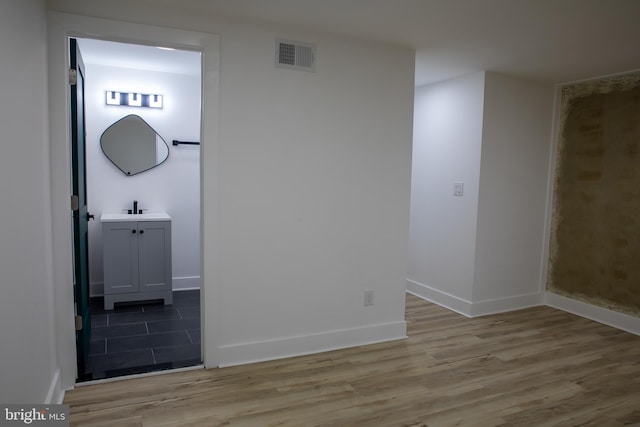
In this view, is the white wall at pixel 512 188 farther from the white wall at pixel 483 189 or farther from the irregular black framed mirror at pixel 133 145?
the irregular black framed mirror at pixel 133 145

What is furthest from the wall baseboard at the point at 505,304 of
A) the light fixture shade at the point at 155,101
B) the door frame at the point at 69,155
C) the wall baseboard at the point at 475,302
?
the light fixture shade at the point at 155,101

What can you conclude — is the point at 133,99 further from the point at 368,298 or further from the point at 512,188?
the point at 512,188

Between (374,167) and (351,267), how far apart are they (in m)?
0.81

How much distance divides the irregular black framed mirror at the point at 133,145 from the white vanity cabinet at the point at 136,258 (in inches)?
24.4

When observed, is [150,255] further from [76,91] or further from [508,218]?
[508,218]

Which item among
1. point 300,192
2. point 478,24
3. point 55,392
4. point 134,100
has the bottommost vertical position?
point 55,392

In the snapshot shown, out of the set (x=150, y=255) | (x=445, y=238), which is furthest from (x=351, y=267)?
(x=150, y=255)

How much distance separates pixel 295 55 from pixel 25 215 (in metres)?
1.94

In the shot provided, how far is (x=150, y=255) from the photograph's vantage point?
4246 mm

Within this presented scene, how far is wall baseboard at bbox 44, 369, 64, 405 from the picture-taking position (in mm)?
2245

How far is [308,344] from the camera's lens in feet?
10.5

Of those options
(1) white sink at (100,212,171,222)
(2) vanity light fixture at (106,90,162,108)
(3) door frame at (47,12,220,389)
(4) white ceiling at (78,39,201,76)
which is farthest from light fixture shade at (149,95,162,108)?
(3) door frame at (47,12,220,389)

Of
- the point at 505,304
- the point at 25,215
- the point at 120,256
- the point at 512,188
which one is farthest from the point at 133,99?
the point at 505,304

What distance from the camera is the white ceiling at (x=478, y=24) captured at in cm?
246
